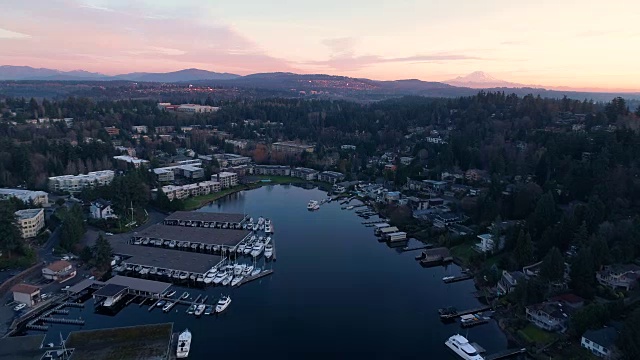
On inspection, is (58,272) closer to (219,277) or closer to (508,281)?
(219,277)

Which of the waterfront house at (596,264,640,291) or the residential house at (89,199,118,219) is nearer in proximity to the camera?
the waterfront house at (596,264,640,291)

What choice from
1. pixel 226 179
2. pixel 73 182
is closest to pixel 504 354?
pixel 226 179

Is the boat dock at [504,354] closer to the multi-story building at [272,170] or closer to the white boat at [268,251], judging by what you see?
the white boat at [268,251]

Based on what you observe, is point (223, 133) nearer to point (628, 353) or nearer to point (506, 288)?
point (506, 288)

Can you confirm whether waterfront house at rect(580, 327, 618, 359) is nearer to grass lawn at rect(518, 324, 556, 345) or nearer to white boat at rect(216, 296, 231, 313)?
grass lawn at rect(518, 324, 556, 345)

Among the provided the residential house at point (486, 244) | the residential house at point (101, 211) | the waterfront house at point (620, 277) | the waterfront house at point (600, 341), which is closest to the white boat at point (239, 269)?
the residential house at point (101, 211)

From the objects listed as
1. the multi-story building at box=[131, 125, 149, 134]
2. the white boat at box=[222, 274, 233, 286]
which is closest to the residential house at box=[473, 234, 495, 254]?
the white boat at box=[222, 274, 233, 286]
